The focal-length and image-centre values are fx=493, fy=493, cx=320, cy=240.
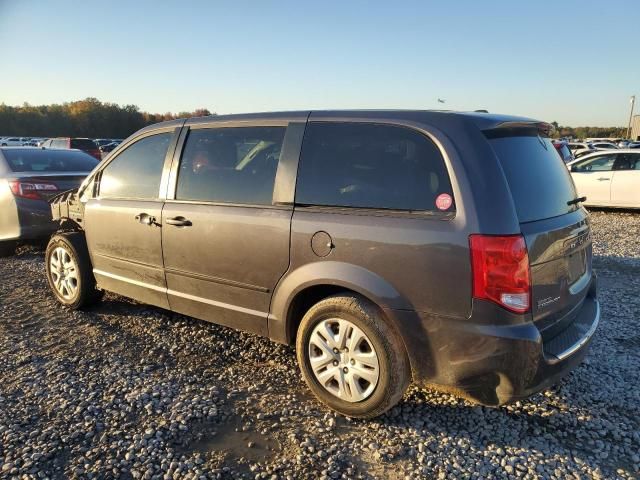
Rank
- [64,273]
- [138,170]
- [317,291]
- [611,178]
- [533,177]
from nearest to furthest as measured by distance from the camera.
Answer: [533,177] → [317,291] → [138,170] → [64,273] → [611,178]

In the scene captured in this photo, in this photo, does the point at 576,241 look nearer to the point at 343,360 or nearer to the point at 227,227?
the point at 343,360

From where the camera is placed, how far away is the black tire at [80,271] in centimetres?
462

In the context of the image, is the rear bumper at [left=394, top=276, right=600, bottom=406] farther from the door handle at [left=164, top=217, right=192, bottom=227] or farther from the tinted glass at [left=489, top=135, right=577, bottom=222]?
the door handle at [left=164, top=217, right=192, bottom=227]

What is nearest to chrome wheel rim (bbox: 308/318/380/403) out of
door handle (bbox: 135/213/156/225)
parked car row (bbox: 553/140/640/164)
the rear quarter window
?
the rear quarter window

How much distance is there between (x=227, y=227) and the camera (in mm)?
3369

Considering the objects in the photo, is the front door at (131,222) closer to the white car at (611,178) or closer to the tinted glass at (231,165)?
the tinted glass at (231,165)

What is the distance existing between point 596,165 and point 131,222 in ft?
38.2

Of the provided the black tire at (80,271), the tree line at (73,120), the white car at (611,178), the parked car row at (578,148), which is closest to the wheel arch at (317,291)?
the black tire at (80,271)

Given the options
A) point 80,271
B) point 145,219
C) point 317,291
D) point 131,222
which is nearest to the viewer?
point 317,291

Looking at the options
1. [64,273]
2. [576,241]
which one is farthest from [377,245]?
[64,273]

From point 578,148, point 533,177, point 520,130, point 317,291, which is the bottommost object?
point 578,148

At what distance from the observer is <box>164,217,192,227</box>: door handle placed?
11.8 feet

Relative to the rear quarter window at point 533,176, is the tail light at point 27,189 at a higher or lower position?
lower

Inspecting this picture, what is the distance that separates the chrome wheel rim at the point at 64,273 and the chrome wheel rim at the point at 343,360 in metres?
2.82
